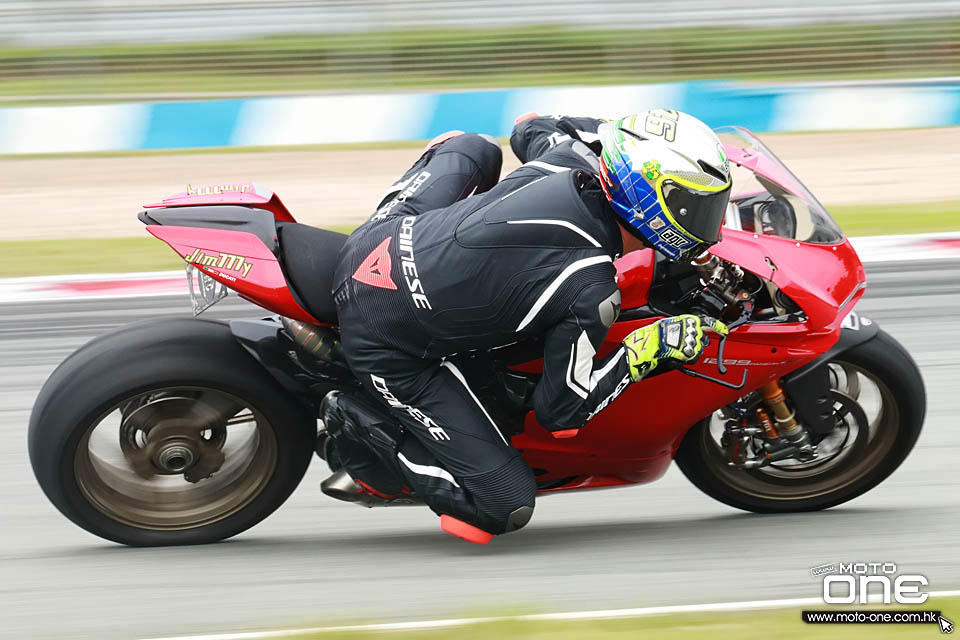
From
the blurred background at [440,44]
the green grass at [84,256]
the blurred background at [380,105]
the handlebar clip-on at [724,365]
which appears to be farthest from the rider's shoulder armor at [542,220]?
the blurred background at [440,44]

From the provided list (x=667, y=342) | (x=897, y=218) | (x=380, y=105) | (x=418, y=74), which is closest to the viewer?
(x=667, y=342)

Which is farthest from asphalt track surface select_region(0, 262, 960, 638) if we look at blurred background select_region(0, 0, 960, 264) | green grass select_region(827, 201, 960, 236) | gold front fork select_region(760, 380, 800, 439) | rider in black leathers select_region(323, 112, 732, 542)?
A: blurred background select_region(0, 0, 960, 264)

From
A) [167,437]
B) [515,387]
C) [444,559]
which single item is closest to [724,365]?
[515,387]

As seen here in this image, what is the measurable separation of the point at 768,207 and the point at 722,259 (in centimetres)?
37

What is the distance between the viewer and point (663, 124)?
3.62m

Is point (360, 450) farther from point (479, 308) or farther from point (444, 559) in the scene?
point (479, 308)

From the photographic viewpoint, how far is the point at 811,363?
162 inches

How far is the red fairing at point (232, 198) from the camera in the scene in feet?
13.4

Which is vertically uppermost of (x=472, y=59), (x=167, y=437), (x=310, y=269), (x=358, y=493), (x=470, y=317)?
(x=310, y=269)

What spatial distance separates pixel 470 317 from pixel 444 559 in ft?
3.07

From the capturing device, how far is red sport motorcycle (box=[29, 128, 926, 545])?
3947mm

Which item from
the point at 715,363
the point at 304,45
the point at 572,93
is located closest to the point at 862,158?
the point at 572,93

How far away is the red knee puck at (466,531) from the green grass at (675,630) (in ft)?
1.86

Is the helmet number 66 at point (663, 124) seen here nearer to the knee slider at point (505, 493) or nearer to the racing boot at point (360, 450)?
the knee slider at point (505, 493)
